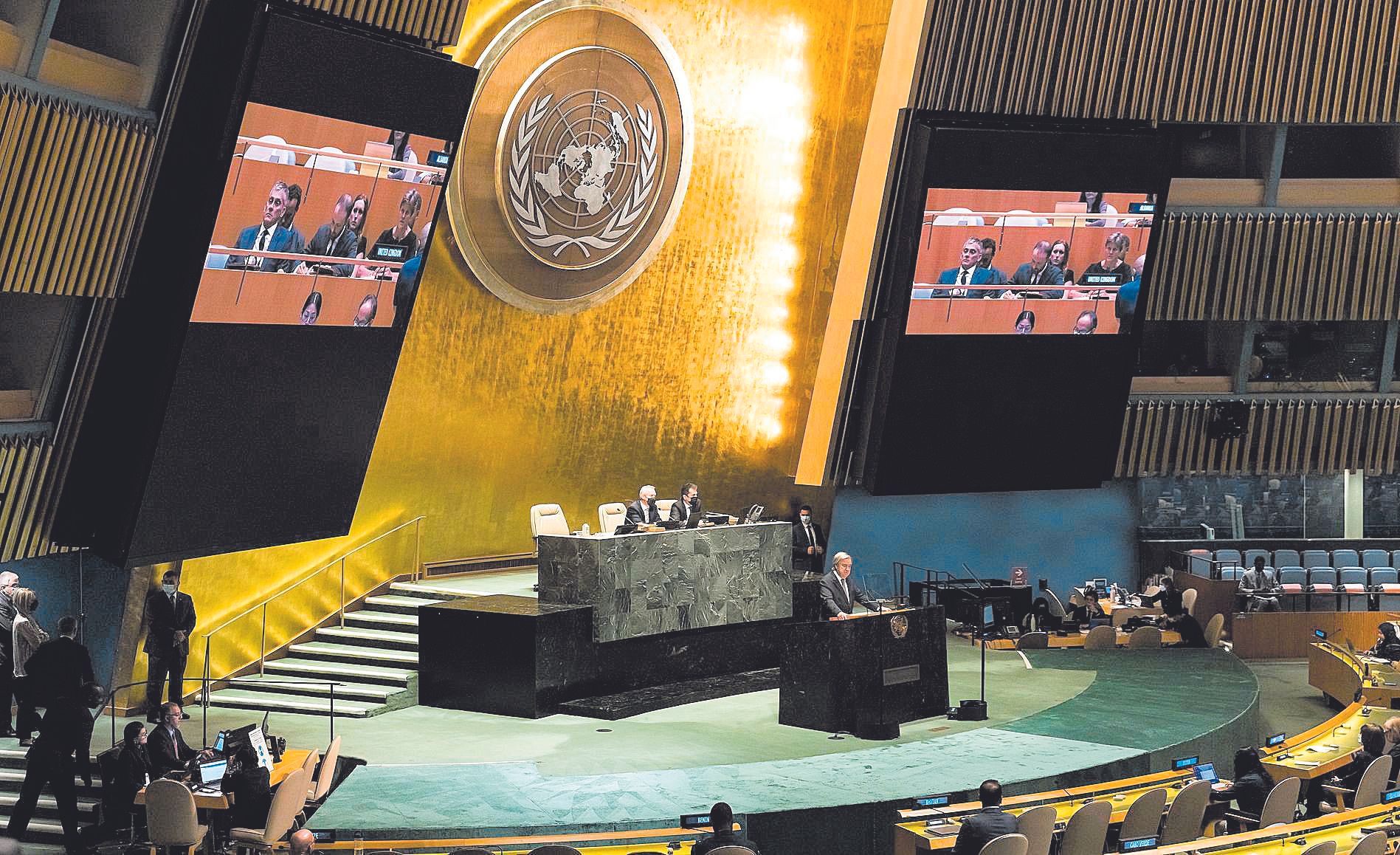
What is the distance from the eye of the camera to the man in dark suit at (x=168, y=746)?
10.5 m

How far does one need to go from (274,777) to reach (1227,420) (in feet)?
44.2

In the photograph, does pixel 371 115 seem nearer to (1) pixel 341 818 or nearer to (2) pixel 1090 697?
(1) pixel 341 818

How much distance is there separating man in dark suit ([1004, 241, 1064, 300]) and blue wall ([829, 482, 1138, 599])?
321 centimetres

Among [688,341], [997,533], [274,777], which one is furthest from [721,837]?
[997,533]

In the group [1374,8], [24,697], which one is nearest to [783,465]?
[1374,8]

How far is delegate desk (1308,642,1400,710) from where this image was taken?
574 inches

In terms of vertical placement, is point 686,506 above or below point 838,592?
above

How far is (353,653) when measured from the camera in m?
14.7

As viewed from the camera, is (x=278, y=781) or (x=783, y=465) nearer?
(x=278, y=781)

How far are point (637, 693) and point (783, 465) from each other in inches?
241

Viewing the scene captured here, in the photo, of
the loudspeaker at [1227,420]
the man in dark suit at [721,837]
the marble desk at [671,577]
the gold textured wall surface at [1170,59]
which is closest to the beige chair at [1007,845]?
the man in dark suit at [721,837]

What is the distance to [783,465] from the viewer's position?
64.9ft

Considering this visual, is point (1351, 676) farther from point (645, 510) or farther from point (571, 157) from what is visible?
point (571, 157)

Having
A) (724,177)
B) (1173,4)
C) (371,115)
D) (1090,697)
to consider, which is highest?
(1173,4)
